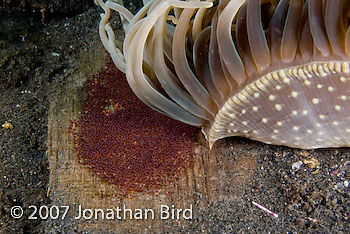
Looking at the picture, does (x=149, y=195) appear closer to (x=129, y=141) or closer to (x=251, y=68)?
(x=129, y=141)

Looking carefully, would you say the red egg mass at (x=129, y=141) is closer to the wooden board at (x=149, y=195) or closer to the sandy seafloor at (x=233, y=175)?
the wooden board at (x=149, y=195)

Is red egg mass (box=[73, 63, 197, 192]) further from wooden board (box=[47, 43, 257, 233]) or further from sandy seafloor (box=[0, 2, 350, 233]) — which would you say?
sandy seafloor (box=[0, 2, 350, 233])

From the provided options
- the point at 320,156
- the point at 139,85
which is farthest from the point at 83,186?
the point at 320,156

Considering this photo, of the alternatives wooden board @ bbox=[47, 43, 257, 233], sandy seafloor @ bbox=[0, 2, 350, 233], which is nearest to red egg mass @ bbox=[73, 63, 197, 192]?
wooden board @ bbox=[47, 43, 257, 233]

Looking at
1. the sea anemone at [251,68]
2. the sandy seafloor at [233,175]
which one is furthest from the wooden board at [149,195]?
the sea anemone at [251,68]

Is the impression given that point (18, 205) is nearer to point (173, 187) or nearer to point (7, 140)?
point (7, 140)

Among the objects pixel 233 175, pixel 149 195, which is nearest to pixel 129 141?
pixel 149 195

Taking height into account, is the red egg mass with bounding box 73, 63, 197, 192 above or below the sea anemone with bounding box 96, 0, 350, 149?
below
